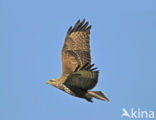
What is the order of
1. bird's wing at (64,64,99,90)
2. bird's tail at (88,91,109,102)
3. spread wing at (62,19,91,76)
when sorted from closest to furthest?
bird's wing at (64,64,99,90) < bird's tail at (88,91,109,102) < spread wing at (62,19,91,76)

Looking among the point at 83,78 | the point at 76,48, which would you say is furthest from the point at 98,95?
the point at 76,48

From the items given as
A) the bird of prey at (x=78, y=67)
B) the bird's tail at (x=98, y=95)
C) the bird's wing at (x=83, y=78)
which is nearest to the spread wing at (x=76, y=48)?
the bird of prey at (x=78, y=67)

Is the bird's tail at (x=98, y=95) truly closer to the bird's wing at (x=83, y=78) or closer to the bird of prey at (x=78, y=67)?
the bird of prey at (x=78, y=67)

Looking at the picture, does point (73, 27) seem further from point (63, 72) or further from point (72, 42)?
point (63, 72)

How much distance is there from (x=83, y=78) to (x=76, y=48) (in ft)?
5.48

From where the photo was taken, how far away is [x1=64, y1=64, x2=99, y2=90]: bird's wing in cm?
655

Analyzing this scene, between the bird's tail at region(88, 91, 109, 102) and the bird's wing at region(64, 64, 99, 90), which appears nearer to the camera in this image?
the bird's wing at region(64, 64, 99, 90)

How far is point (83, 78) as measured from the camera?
6762mm

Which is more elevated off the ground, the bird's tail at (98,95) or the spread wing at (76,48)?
the spread wing at (76,48)

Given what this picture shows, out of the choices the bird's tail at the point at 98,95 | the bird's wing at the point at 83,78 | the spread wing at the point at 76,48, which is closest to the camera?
the bird's wing at the point at 83,78

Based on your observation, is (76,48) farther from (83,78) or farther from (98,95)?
(83,78)

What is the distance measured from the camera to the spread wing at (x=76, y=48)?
7.99m

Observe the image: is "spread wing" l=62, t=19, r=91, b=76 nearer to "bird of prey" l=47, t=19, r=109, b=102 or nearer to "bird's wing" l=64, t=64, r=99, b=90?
"bird of prey" l=47, t=19, r=109, b=102

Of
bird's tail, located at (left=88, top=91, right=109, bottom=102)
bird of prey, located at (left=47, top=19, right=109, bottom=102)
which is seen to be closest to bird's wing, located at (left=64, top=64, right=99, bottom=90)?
bird of prey, located at (left=47, top=19, right=109, bottom=102)
